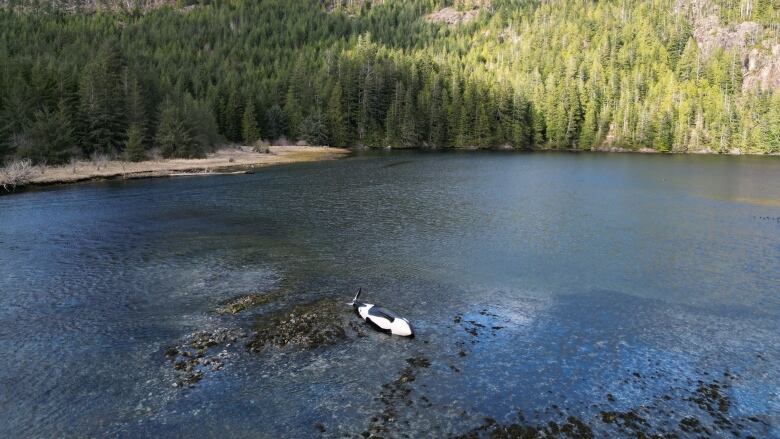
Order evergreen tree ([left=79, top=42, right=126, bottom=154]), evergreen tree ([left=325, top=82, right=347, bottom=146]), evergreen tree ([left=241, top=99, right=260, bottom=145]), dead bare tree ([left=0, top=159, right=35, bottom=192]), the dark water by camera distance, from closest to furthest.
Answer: the dark water < dead bare tree ([left=0, top=159, right=35, bottom=192]) < evergreen tree ([left=79, top=42, right=126, bottom=154]) < evergreen tree ([left=241, top=99, right=260, bottom=145]) < evergreen tree ([left=325, top=82, right=347, bottom=146])

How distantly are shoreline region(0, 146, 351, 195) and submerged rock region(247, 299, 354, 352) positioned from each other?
201 ft

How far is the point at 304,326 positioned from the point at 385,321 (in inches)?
162

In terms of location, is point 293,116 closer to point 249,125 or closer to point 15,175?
point 249,125

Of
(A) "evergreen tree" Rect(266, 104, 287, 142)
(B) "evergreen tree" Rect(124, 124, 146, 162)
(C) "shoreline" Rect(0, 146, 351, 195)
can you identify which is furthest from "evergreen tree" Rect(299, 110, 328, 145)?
(B) "evergreen tree" Rect(124, 124, 146, 162)

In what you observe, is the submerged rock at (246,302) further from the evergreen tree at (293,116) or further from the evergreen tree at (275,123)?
the evergreen tree at (293,116)

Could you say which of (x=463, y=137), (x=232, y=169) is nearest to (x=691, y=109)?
(x=463, y=137)

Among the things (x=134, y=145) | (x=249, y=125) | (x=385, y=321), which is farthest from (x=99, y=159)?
(x=385, y=321)

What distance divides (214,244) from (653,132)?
177 meters

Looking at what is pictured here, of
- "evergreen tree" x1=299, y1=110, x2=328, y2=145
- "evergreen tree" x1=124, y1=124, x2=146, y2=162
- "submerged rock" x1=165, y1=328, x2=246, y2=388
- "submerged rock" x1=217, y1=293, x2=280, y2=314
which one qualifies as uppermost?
"evergreen tree" x1=299, y1=110, x2=328, y2=145

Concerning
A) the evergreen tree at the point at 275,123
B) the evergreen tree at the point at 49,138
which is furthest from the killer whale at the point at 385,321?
the evergreen tree at the point at 275,123

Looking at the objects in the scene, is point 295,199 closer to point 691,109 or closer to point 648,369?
point 648,369

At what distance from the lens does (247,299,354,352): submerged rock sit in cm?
2388

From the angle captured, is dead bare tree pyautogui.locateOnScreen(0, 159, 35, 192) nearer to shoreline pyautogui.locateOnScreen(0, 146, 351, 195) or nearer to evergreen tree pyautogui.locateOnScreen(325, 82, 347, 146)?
shoreline pyautogui.locateOnScreen(0, 146, 351, 195)

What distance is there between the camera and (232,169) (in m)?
99.4
